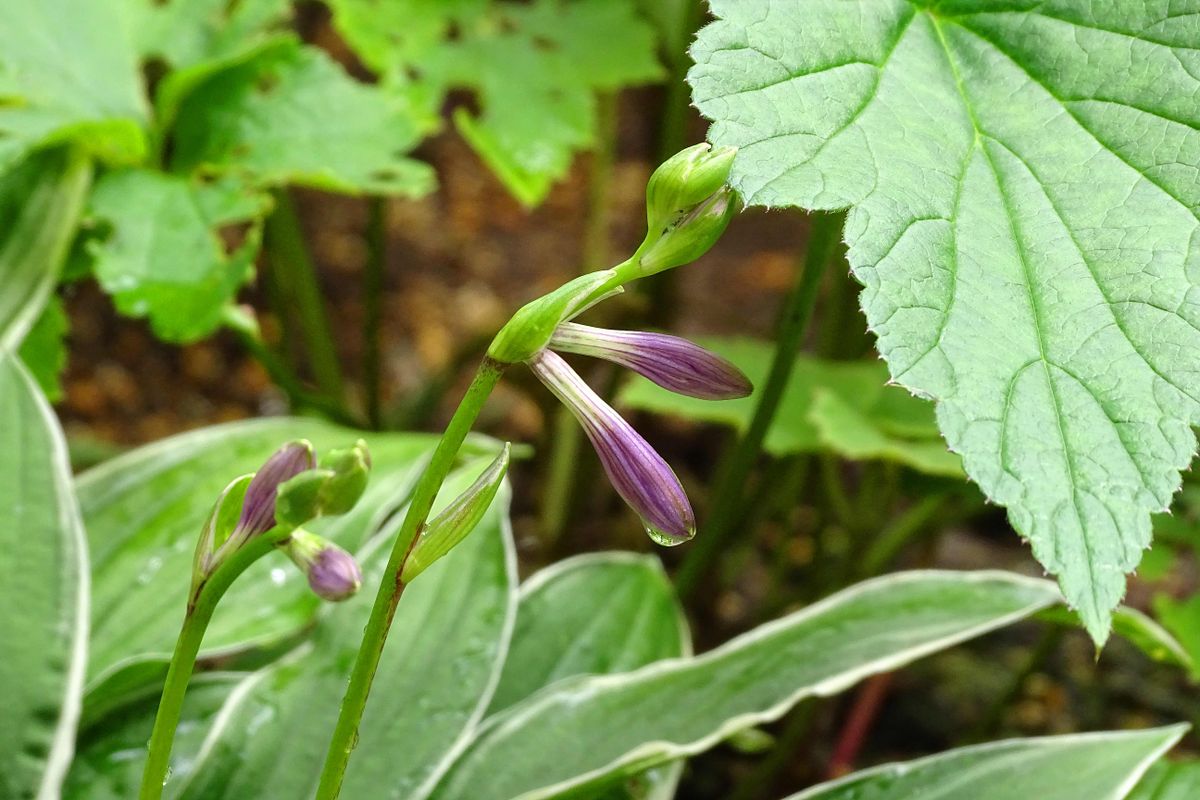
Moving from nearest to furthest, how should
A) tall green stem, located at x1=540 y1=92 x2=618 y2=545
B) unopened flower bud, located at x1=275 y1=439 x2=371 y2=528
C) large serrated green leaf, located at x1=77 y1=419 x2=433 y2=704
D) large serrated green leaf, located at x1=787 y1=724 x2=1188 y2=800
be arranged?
unopened flower bud, located at x1=275 y1=439 x2=371 y2=528 → large serrated green leaf, located at x1=787 y1=724 x2=1188 y2=800 → large serrated green leaf, located at x1=77 y1=419 x2=433 y2=704 → tall green stem, located at x1=540 y1=92 x2=618 y2=545

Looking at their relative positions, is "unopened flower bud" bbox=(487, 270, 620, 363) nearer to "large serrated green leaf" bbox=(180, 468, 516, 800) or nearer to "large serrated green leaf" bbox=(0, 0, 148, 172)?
"large serrated green leaf" bbox=(180, 468, 516, 800)

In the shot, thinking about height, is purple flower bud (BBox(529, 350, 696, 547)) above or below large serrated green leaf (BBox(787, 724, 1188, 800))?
above

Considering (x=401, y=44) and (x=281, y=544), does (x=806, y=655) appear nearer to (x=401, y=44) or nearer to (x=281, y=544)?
(x=281, y=544)

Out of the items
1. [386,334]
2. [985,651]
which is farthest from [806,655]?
[386,334]

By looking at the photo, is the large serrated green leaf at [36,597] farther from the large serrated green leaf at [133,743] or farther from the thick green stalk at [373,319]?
the thick green stalk at [373,319]

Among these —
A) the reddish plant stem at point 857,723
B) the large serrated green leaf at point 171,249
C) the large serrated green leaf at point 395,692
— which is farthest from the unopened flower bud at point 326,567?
the reddish plant stem at point 857,723

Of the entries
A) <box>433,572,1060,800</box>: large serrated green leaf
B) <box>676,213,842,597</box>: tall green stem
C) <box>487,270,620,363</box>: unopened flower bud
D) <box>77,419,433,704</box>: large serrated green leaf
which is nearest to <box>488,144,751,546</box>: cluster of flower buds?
<box>487,270,620,363</box>: unopened flower bud

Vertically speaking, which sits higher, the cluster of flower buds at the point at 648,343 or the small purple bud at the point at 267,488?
the cluster of flower buds at the point at 648,343
